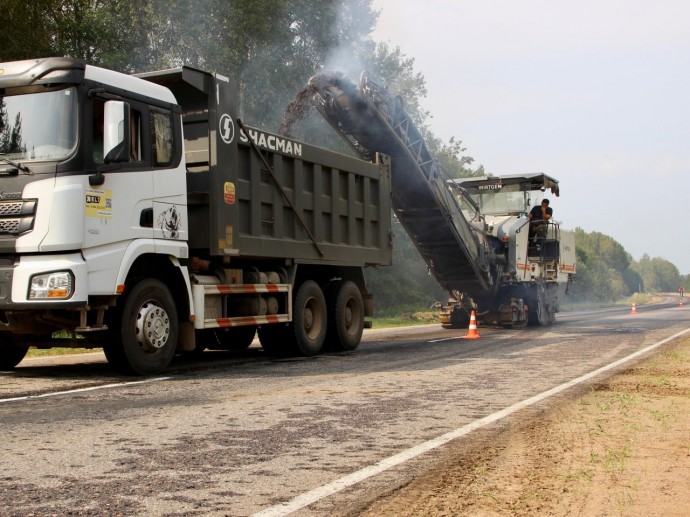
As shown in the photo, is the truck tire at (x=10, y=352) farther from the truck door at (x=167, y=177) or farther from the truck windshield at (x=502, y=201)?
the truck windshield at (x=502, y=201)

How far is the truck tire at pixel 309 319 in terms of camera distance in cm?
1284

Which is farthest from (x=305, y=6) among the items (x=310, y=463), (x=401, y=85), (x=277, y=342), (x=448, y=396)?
(x=310, y=463)

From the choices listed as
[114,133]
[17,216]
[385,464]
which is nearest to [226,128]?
[114,133]

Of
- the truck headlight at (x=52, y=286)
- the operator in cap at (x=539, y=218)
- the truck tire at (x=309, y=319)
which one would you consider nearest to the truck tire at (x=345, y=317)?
the truck tire at (x=309, y=319)

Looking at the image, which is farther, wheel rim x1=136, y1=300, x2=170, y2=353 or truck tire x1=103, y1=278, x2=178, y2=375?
wheel rim x1=136, y1=300, x2=170, y2=353

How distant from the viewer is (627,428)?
21.5 feet

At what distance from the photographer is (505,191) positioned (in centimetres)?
2283

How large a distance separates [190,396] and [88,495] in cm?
385

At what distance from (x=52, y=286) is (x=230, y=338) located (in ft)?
18.2

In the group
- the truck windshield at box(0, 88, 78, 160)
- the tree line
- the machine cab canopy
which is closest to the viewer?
the truck windshield at box(0, 88, 78, 160)

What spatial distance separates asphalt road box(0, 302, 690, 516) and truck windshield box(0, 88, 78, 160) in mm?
2521

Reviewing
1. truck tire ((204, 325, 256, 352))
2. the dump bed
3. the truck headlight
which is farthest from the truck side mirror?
truck tire ((204, 325, 256, 352))

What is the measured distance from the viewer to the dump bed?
10.9m

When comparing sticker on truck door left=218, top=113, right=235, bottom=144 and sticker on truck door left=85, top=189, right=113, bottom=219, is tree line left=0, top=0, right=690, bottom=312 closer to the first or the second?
sticker on truck door left=218, top=113, right=235, bottom=144
